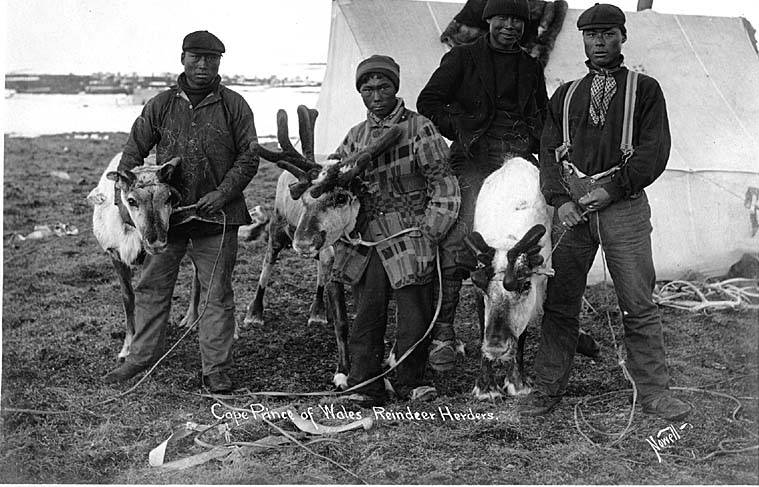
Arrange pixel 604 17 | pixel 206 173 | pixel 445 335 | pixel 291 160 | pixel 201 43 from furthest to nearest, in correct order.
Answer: pixel 445 335, pixel 206 173, pixel 201 43, pixel 291 160, pixel 604 17

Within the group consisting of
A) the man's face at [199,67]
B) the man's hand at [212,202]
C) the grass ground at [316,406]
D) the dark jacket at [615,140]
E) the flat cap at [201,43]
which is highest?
the flat cap at [201,43]

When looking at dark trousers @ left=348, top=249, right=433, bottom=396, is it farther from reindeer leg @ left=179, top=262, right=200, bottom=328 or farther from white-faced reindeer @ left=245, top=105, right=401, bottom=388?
reindeer leg @ left=179, top=262, right=200, bottom=328

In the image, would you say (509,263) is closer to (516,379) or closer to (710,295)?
(516,379)

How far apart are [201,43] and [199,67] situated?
0.15 m

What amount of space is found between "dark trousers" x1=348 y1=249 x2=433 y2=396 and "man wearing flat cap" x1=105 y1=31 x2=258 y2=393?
0.90 meters

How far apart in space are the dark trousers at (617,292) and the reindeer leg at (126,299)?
292 cm

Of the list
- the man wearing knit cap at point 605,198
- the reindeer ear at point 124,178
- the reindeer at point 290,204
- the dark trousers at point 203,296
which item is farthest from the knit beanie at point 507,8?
the reindeer ear at point 124,178

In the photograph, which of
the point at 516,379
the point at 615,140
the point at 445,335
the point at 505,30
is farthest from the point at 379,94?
the point at 516,379

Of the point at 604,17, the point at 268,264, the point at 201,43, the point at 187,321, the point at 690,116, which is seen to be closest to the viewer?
the point at 604,17

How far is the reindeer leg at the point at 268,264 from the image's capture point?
6.80 m

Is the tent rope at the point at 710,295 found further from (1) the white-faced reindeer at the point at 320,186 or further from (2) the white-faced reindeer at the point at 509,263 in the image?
Result: (1) the white-faced reindeer at the point at 320,186

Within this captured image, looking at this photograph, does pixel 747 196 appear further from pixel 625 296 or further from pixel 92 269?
pixel 92 269

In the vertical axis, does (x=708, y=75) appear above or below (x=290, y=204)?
above

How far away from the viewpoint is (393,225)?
518cm
